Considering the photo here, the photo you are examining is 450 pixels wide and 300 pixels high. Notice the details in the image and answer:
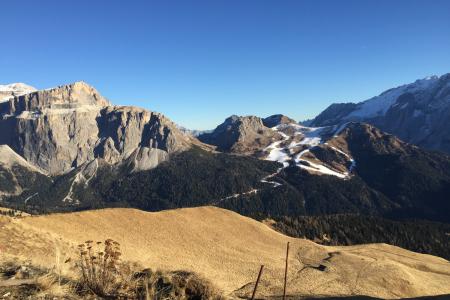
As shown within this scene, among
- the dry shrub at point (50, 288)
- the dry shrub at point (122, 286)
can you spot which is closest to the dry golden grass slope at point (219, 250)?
the dry shrub at point (122, 286)

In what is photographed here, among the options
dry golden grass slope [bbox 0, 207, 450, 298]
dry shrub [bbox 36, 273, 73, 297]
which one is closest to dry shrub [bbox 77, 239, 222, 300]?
dry shrub [bbox 36, 273, 73, 297]

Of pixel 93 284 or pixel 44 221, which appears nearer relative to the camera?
pixel 93 284

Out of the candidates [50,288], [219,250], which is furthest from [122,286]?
[219,250]

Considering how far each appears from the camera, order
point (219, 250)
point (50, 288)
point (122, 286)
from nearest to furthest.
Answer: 1. point (50, 288)
2. point (122, 286)
3. point (219, 250)

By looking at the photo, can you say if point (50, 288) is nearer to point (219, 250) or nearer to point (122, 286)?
point (122, 286)

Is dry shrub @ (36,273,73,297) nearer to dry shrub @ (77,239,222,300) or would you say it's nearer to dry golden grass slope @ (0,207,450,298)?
dry shrub @ (77,239,222,300)

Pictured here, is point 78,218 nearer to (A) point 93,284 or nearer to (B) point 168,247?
(B) point 168,247

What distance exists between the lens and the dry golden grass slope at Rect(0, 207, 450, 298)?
3102 centimetres

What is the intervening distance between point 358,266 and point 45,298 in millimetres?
38907

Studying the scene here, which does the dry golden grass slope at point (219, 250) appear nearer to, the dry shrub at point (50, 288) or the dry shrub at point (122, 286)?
the dry shrub at point (122, 286)

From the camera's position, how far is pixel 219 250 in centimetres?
4062

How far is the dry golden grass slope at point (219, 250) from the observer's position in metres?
31.0

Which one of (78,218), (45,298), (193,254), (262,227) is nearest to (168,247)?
(193,254)

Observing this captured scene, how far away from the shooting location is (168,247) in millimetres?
Answer: 38688
